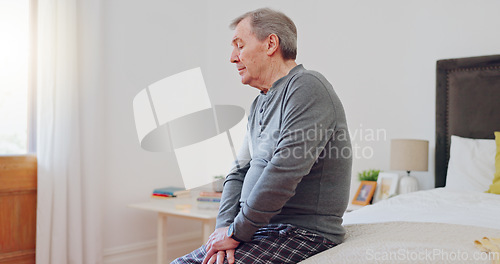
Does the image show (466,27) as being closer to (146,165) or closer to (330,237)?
(330,237)

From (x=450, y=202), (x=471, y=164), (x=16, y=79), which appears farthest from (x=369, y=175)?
(x=16, y=79)

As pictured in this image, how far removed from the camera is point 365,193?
9.95ft

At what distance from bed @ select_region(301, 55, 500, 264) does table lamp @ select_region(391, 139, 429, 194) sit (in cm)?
14

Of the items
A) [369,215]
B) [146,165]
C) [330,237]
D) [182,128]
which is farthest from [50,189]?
[330,237]

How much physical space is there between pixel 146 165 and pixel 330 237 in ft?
8.51

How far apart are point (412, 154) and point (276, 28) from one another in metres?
1.70

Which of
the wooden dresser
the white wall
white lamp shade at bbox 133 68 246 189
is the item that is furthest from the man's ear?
white lamp shade at bbox 133 68 246 189

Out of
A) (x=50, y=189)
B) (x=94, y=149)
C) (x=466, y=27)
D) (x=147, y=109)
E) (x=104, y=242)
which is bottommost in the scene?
(x=104, y=242)

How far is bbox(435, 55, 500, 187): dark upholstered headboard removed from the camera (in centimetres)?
275

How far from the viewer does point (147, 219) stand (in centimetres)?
358

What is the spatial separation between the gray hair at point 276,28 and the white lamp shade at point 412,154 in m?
1.61

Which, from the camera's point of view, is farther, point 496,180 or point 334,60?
point 334,60

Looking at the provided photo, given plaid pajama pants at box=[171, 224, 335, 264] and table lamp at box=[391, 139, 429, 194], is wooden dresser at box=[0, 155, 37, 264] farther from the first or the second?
table lamp at box=[391, 139, 429, 194]

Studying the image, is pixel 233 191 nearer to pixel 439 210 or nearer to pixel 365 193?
pixel 439 210
